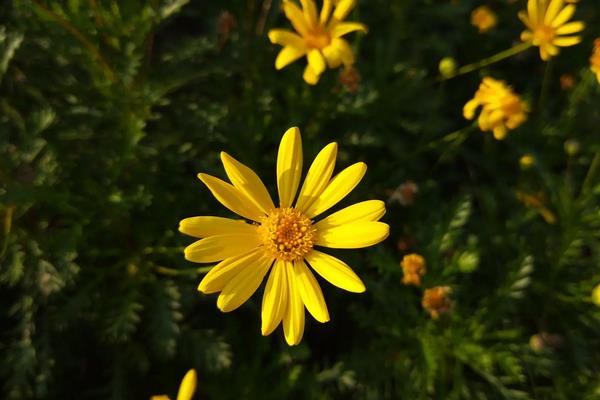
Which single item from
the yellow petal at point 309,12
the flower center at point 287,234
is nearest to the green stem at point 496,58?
the yellow petal at point 309,12

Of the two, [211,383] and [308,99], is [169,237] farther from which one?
[308,99]

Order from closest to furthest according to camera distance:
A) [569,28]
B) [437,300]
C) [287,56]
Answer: [287,56], [437,300], [569,28]

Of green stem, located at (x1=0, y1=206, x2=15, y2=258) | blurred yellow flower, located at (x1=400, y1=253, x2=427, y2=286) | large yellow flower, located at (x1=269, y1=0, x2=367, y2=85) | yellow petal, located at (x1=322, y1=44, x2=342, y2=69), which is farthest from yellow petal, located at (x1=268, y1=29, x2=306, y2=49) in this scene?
green stem, located at (x1=0, y1=206, x2=15, y2=258)

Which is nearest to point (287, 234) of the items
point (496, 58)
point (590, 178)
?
point (496, 58)

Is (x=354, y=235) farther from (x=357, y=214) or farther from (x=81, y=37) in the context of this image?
(x=81, y=37)

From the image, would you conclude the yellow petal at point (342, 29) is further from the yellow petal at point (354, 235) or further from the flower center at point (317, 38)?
the yellow petal at point (354, 235)

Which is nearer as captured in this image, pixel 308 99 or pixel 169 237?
pixel 169 237

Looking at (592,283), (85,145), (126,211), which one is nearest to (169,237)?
(126,211)
